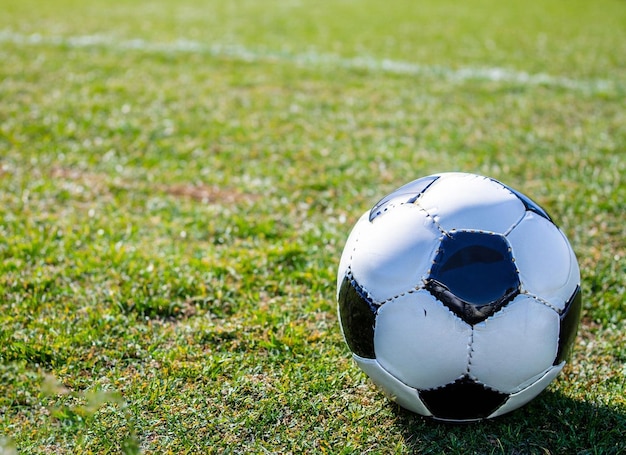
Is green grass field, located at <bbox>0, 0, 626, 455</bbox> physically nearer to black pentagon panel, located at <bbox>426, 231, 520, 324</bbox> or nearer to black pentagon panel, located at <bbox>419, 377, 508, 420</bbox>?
black pentagon panel, located at <bbox>419, 377, 508, 420</bbox>

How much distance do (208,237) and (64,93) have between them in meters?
3.46

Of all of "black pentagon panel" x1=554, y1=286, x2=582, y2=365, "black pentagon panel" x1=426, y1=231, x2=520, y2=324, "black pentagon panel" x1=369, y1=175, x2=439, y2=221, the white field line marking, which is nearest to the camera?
"black pentagon panel" x1=426, y1=231, x2=520, y2=324

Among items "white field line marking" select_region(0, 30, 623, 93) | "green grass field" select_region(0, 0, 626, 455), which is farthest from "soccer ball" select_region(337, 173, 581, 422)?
"white field line marking" select_region(0, 30, 623, 93)

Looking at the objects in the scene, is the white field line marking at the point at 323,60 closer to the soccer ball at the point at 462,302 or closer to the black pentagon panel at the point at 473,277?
the soccer ball at the point at 462,302

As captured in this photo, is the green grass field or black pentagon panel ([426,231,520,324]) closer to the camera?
black pentagon panel ([426,231,520,324])

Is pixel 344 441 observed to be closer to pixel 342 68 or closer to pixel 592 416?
pixel 592 416

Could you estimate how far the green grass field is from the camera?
2826 millimetres

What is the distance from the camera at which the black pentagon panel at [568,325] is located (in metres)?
2.64

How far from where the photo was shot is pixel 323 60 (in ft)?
27.8

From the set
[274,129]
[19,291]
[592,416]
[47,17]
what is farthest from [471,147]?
[47,17]

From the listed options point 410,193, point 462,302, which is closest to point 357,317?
point 462,302

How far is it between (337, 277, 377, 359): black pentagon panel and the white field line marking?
5.34 meters

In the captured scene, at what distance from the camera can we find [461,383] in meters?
2.56

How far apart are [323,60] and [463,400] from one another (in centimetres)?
647
